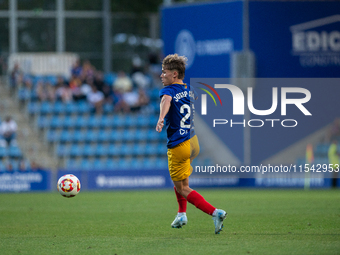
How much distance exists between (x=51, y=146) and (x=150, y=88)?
5.45m

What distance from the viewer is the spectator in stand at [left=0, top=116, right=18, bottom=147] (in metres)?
20.6

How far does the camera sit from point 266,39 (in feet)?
71.4

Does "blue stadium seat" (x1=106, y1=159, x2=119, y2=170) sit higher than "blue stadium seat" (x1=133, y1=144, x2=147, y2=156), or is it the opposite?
"blue stadium seat" (x1=133, y1=144, x2=147, y2=156)

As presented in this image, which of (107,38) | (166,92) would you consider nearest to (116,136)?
(107,38)

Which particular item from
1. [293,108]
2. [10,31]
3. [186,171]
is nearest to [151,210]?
[186,171]

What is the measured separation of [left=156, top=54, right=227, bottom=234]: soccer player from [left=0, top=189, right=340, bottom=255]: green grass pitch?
50 cm

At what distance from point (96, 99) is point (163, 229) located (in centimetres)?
1510

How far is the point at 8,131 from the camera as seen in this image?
67.6 ft

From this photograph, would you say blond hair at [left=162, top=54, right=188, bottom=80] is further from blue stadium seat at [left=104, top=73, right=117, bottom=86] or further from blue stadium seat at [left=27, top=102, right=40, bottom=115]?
blue stadium seat at [left=104, top=73, right=117, bottom=86]

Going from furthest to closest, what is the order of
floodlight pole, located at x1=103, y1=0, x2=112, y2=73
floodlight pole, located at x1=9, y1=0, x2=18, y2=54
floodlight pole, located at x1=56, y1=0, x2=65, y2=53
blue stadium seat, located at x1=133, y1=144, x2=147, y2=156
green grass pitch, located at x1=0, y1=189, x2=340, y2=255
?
floodlight pole, located at x1=103, y1=0, x2=112, y2=73, floodlight pole, located at x1=56, y1=0, x2=65, y2=53, floodlight pole, located at x1=9, y1=0, x2=18, y2=54, blue stadium seat, located at x1=133, y1=144, x2=147, y2=156, green grass pitch, located at x1=0, y1=189, x2=340, y2=255

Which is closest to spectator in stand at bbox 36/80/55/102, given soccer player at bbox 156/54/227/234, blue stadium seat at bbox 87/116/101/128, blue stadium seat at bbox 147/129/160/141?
blue stadium seat at bbox 87/116/101/128

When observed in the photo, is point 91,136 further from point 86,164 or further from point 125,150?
point 125,150

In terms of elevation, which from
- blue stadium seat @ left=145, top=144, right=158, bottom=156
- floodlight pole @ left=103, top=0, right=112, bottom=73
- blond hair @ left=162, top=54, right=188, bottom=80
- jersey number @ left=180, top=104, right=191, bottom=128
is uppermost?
floodlight pole @ left=103, top=0, right=112, bottom=73

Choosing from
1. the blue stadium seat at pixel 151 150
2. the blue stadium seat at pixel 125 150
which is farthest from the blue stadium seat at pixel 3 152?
the blue stadium seat at pixel 151 150
